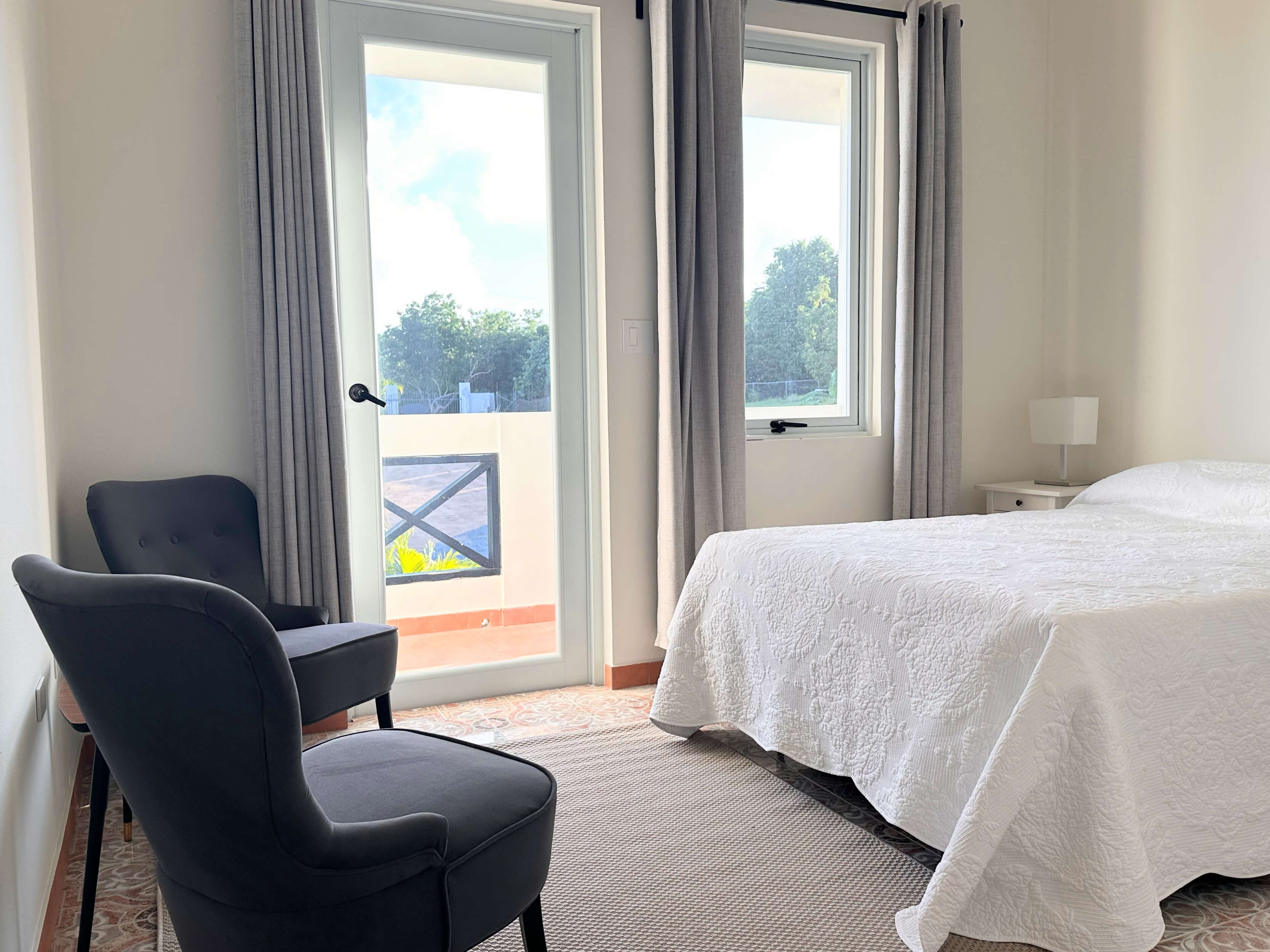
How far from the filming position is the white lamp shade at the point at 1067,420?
3.59 meters

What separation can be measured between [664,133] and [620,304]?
0.58 m

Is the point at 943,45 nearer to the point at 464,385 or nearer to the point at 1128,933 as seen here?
Answer: the point at 464,385

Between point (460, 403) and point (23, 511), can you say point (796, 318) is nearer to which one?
point (460, 403)

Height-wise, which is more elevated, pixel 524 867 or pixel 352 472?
pixel 352 472

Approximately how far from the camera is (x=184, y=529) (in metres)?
2.66

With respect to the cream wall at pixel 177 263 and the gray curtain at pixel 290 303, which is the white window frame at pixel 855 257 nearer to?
the cream wall at pixel 177 263

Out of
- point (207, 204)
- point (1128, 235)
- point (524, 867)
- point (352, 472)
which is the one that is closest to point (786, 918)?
point (524, 867)

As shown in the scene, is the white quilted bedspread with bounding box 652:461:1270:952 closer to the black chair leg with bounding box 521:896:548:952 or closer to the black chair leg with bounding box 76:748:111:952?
the black chair leg with bounding box 521:896:548:952

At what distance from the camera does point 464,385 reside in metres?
3.25

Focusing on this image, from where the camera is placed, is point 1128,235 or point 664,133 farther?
point 1128,235

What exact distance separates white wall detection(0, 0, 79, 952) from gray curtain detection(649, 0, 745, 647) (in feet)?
5.89

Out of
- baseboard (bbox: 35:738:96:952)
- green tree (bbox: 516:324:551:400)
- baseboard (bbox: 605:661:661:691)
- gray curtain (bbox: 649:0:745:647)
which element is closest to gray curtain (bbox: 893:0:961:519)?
gray curtain (bbox: 649:0:745:647)

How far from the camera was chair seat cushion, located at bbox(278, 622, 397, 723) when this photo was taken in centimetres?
224

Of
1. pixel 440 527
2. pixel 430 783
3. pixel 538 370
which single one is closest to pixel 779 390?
pixel 538 370
